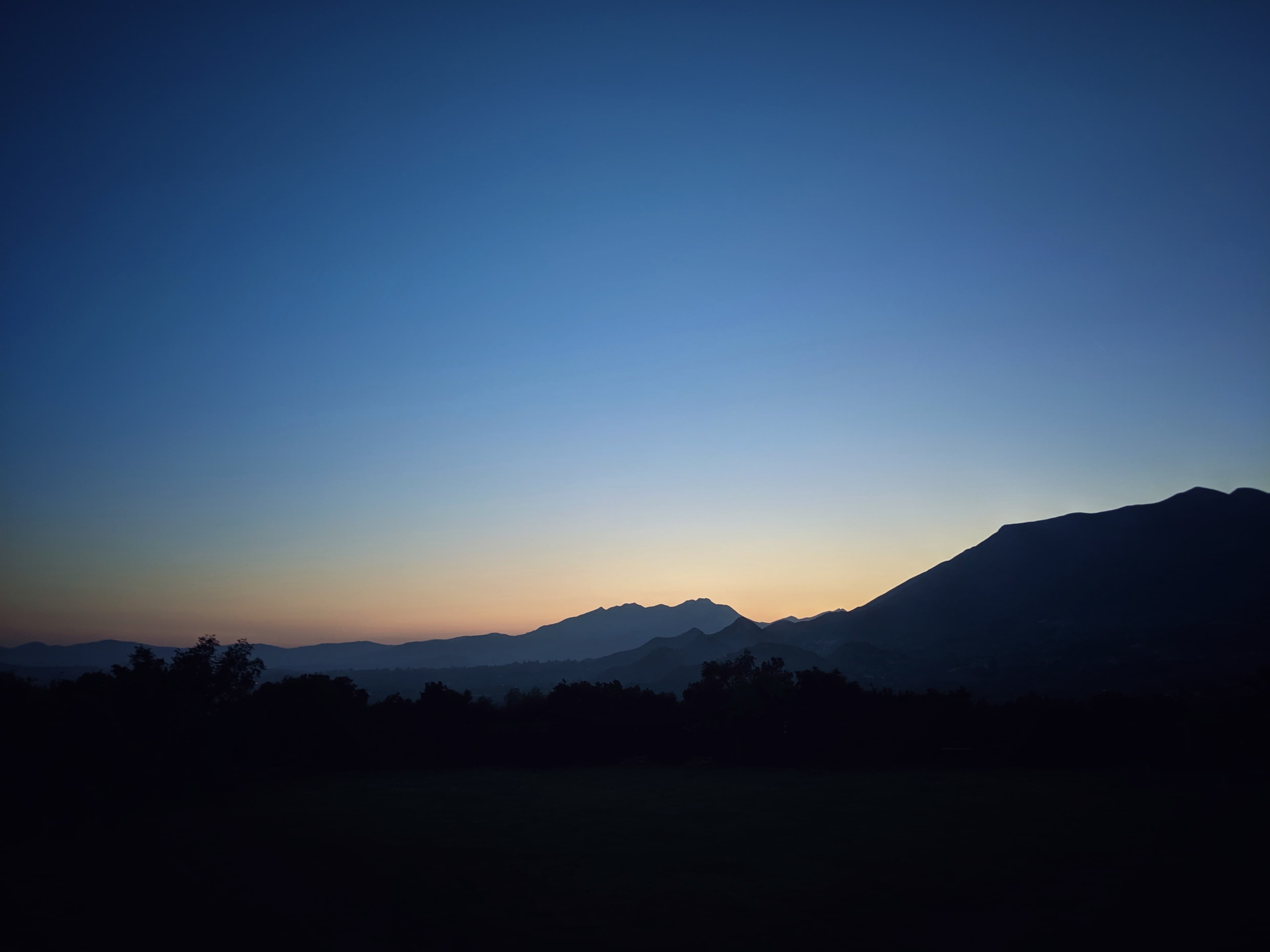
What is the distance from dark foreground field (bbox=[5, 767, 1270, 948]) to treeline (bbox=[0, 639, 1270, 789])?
5760mm

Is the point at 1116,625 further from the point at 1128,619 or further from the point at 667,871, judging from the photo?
the point at 667,871

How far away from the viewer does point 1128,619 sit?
162500 millimetres

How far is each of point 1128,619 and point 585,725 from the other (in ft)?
533

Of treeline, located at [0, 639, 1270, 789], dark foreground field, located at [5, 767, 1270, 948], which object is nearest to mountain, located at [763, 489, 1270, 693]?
treeline, located at [0, 639, 1270, 789]

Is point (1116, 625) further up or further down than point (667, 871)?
further up

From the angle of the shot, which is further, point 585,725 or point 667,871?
point 585,725

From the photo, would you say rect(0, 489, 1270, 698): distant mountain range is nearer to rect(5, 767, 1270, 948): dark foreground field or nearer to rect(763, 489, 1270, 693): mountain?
rect(763, 489, 1270, 693): mountain

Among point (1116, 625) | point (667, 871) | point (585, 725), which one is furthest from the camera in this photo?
point (1116, 625)

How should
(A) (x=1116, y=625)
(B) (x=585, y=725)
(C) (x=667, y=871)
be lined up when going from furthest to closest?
1. (A) (x=1116, y=625)
2. (B) (x=585, y=725)
3. (C) (x=667, y=871)

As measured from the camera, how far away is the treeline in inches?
1449

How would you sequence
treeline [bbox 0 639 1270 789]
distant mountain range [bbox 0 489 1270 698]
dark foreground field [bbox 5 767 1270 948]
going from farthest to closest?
1. distant mountain range [bbox 0 489 1270 698]
2. treeline [bbox 0 639 1270 789]
3. dark foreground field [bbox 5 767 1270 948]

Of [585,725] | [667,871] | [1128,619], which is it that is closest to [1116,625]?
[1128,619]

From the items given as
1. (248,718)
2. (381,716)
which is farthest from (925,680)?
(248,718)

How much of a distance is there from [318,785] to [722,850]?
101 feet
